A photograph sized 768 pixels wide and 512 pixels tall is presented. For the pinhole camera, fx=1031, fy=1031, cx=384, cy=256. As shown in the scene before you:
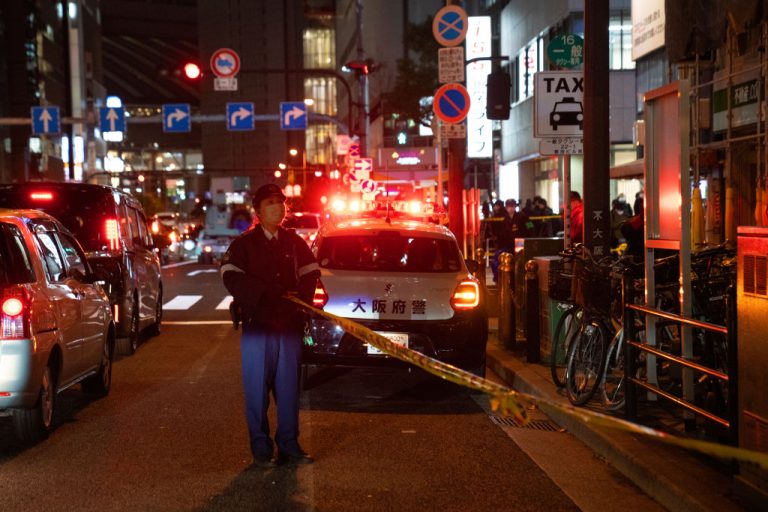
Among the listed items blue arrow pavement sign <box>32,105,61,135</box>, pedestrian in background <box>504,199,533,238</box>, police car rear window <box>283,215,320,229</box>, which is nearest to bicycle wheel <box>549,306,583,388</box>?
pedestrian in background <box>504,199,533,238</box>

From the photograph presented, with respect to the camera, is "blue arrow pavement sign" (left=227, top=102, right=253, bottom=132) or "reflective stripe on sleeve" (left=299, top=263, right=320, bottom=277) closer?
"reflective stripe on sleeve" (left=299, top=263, right=320, bottom=277)

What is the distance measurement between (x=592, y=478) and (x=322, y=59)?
114466 millimetres

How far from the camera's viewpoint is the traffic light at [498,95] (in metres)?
16.4

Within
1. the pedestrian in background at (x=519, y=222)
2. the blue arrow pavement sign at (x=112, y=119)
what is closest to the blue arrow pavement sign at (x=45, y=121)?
the blue arrow pavement sign at (x=112, y=119)

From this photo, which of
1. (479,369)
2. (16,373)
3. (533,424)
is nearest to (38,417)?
(16,373)

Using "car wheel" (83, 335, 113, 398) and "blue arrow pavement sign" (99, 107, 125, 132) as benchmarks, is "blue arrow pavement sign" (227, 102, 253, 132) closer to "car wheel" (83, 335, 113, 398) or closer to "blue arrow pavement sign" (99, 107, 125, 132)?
"blue arrow pavement sign" (99, 107, 125, 132)

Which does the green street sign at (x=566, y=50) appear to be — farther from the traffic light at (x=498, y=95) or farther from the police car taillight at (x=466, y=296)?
the police car taillight at (x=466, y=296)

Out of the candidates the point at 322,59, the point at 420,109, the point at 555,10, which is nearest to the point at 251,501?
the point at 555,10

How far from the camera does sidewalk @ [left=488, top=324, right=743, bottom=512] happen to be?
5.52 m

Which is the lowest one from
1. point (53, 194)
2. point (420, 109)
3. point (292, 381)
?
point (292, 381)

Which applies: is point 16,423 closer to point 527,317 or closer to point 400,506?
point 400,506

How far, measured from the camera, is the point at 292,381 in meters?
6.86

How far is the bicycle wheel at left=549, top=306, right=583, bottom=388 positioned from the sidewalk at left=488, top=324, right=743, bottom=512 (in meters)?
0.47

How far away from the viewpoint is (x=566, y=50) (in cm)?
1259
